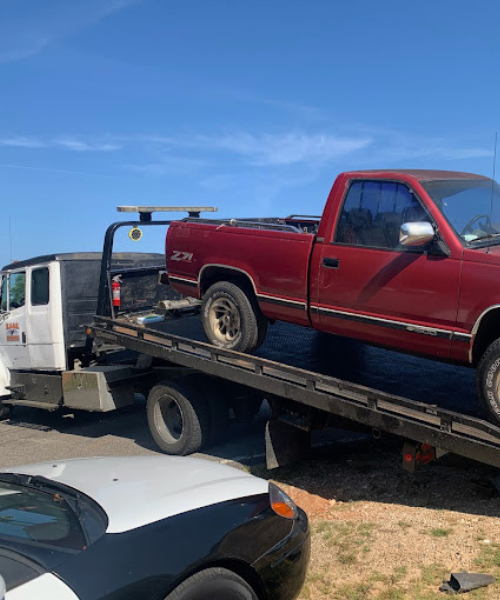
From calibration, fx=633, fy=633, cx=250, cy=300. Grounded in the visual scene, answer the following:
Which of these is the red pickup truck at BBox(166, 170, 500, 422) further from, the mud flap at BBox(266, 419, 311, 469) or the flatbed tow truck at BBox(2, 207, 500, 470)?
the mud flap at BBox(266, 419, 311, 469)

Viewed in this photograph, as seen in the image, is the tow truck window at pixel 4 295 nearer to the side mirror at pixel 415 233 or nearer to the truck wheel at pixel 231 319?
the truck wheel at pixel 231 319

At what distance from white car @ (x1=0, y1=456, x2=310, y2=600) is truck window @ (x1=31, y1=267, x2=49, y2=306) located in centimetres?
538

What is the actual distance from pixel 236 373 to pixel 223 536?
3307 millimetres

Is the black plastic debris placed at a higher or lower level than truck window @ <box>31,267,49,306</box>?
lower

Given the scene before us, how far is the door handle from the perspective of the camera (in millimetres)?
5297

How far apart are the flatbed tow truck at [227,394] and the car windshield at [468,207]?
137cm

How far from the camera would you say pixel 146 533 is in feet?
9.05

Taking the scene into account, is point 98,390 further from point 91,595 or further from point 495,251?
point 91,595

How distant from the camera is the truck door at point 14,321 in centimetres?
911

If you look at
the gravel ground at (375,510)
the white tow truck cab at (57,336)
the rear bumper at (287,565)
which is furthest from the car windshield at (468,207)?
the white tow truck cab at (57,336)

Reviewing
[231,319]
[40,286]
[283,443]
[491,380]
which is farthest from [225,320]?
[40,286]

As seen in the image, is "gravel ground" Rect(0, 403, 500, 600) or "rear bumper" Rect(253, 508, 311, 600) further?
"gravel ground" Rect(0, 403, 500, 600)

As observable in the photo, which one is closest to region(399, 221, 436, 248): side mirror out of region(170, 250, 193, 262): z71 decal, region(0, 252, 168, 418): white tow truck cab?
region(170, 250, 193, 262): z71 decal

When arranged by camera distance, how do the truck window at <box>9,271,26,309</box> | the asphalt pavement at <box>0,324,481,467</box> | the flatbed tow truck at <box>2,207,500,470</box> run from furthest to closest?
the truck window at <box>9,271,26,309</box> < the asphalt pavement at <box>0,324,481,467</box> < the flatbed tow truck at <box>2,207,500,470</box>
